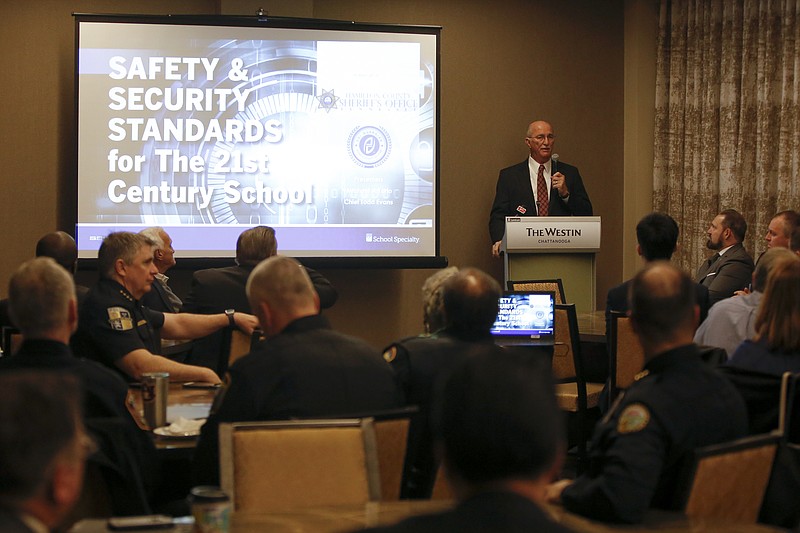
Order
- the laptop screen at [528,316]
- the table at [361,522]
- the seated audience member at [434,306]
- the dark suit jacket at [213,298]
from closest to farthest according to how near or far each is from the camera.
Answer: the table at [361,522], the seated audience member at [434,306], the laptop screen at [528,316], the dark suit jacket at [213,298]

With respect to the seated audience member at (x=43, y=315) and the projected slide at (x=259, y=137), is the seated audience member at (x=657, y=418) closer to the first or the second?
the seated audience member at (x=43, y=315)

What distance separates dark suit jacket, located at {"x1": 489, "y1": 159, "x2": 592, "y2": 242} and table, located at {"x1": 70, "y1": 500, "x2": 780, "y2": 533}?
18.6 ft

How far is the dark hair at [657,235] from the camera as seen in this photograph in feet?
16.4

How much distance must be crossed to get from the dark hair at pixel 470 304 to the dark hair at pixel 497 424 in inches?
70.4

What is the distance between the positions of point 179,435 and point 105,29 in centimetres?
518

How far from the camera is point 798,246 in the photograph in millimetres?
5289

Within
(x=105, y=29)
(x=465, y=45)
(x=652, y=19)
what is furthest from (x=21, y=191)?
(x=652, y=19)

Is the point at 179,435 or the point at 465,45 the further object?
the point at 465,45

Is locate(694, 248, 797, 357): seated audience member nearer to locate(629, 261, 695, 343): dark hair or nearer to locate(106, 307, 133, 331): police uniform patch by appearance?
locate(629, 261, 695, 343): dark hair

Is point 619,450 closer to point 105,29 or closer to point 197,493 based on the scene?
point 197,493

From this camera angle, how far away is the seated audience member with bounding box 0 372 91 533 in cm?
118

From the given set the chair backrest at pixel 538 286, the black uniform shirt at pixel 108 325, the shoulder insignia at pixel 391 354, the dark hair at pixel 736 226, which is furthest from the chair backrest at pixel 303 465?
the dark hair at pixel 736 226

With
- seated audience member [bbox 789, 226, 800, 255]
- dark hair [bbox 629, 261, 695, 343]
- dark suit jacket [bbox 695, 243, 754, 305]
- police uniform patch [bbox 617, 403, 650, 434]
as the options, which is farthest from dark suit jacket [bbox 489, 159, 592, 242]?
police uniform patch [bbox 617, 403, 650, 434]

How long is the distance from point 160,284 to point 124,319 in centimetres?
183
